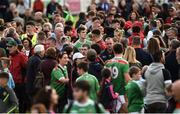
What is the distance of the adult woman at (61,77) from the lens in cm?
1773

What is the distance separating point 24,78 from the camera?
1989cm

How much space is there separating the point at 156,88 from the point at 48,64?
2.81m

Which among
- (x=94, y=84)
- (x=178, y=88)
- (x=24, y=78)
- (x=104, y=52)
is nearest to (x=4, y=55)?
(x=24, y=78)

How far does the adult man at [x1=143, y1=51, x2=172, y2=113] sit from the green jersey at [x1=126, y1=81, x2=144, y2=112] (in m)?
0.14

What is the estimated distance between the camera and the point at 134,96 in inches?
644

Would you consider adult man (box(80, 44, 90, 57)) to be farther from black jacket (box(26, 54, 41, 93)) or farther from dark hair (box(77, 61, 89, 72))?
dark hair (box(77, 61, 89, 72))

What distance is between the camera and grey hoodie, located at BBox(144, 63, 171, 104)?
1622 centimetres

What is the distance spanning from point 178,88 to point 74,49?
20.1 ft

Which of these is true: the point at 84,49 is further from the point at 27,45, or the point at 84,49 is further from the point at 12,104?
the point at 12,104

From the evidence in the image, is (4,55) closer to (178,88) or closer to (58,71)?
(58,71)

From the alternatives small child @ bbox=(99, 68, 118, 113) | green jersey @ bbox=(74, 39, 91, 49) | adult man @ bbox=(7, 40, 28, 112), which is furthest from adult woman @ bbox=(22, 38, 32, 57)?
small child @ bbox=(99, 68, 118, 113)

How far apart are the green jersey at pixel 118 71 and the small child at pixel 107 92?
0.49 meters

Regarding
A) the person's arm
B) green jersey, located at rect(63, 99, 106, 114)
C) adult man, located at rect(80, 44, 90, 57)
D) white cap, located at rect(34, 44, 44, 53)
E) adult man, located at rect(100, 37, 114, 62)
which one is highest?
green jersey, located at rect(63, 99, 106, 114)

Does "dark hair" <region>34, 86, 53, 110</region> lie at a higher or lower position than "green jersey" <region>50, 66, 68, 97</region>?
higher
